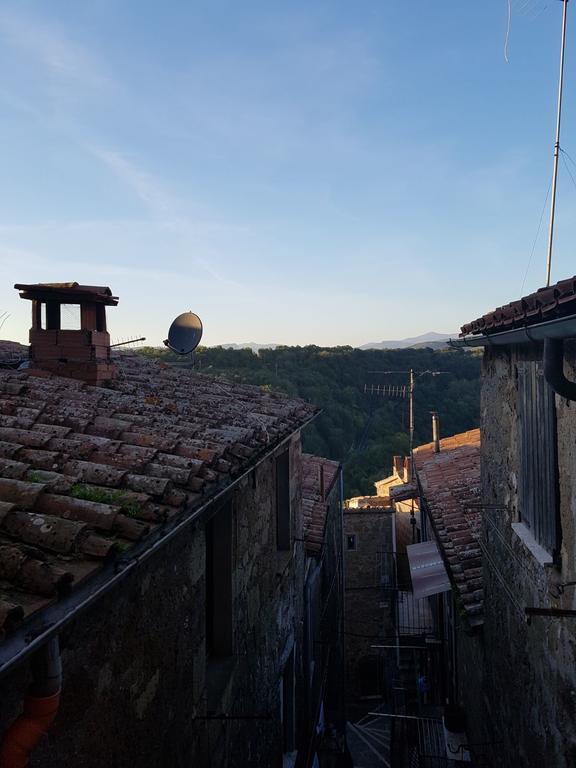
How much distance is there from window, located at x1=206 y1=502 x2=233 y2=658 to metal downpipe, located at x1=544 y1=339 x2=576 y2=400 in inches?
117

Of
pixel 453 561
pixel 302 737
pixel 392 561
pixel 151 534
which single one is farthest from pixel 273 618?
pixel 392 561

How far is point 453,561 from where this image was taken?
874cm

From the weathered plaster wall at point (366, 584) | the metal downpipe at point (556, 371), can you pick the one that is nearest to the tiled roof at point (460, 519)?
the metal downpipe at point (556, 371)

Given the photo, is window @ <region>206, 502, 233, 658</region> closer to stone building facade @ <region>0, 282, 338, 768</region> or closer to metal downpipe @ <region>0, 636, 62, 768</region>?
stone building facade @ <region>0, 282, 338, 768</region>

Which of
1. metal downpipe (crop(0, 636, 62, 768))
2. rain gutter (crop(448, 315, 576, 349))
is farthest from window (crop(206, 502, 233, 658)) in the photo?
metal downpipe (crop(0, 636, 62, 768))

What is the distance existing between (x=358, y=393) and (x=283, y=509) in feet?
147

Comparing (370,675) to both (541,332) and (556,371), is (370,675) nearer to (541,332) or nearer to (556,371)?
(541,332)

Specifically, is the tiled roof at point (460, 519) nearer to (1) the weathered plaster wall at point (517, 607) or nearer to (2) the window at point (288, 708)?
(1) the weathered plaster wall at point (517, 607)

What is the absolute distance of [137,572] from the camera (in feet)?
10.5

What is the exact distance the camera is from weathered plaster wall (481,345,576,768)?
420cm

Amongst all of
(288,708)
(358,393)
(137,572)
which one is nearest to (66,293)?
(137,572)

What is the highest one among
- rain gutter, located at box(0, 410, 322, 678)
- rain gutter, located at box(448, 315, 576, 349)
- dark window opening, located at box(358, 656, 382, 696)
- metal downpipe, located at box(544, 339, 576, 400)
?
rain gutter, located at box(448, 315, 576, 349)

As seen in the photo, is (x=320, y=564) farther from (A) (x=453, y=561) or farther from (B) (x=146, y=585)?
(B) (x=146, y=585)

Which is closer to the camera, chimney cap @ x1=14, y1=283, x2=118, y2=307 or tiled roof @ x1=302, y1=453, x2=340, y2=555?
chimney cap @ x1=14, y1=283, x2=118, y2=307
